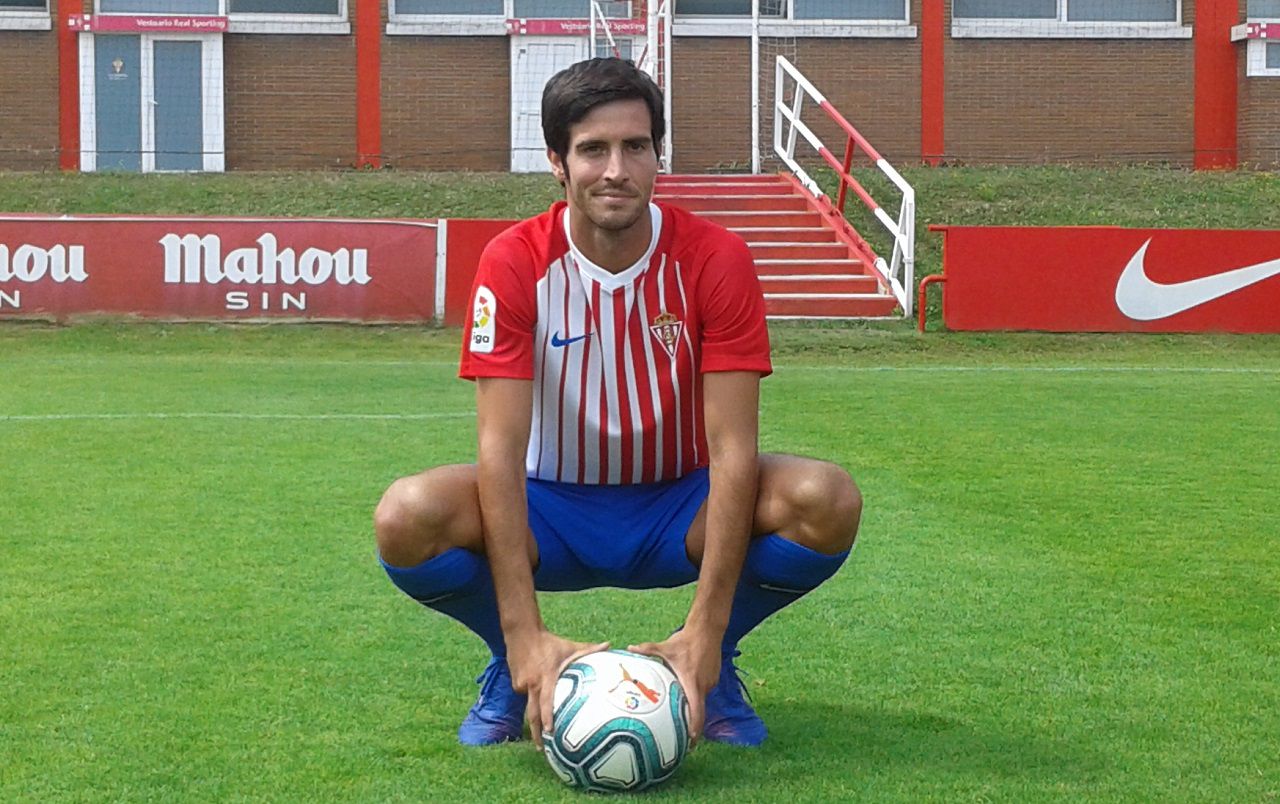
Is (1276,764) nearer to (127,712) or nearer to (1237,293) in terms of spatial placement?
(127,712)

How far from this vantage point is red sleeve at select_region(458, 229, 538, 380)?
3875 millimetres

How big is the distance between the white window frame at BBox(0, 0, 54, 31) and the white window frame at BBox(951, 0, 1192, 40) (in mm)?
12373

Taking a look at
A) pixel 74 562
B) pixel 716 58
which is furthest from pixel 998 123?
pixel 74 562

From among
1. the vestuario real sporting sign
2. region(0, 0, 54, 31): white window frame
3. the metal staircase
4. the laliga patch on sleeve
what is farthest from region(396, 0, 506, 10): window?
the laliga patch on sleeve

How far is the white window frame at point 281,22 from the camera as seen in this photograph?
987 inches

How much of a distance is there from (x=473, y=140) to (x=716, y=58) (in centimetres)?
351

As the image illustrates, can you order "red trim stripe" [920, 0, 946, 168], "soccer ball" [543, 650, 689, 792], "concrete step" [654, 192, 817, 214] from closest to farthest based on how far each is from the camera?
"soccer ball" [543, 650, 689, 792]
"concrete step" [654, 192, 817, 214]
"red trim stripe" [920, 0, 946, 168]

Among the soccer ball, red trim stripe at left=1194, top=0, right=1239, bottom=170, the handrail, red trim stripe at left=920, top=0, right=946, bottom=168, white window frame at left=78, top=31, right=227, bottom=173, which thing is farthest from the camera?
red trim stripe at left=1194, top=0, right=1239, bottom=170

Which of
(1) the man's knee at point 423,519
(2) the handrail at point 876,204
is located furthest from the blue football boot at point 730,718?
(2) the handrail at point 876,204

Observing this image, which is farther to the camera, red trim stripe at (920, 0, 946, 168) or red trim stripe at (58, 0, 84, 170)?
red trim stripe at (920, 0, 946, 168)

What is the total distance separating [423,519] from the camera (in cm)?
374

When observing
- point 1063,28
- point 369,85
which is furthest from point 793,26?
point 369,85

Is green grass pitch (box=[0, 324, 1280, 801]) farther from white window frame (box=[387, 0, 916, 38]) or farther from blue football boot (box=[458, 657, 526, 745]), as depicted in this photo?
white window frame (box=[387, 0, 916, 38])

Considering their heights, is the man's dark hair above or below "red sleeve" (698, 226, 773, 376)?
above
